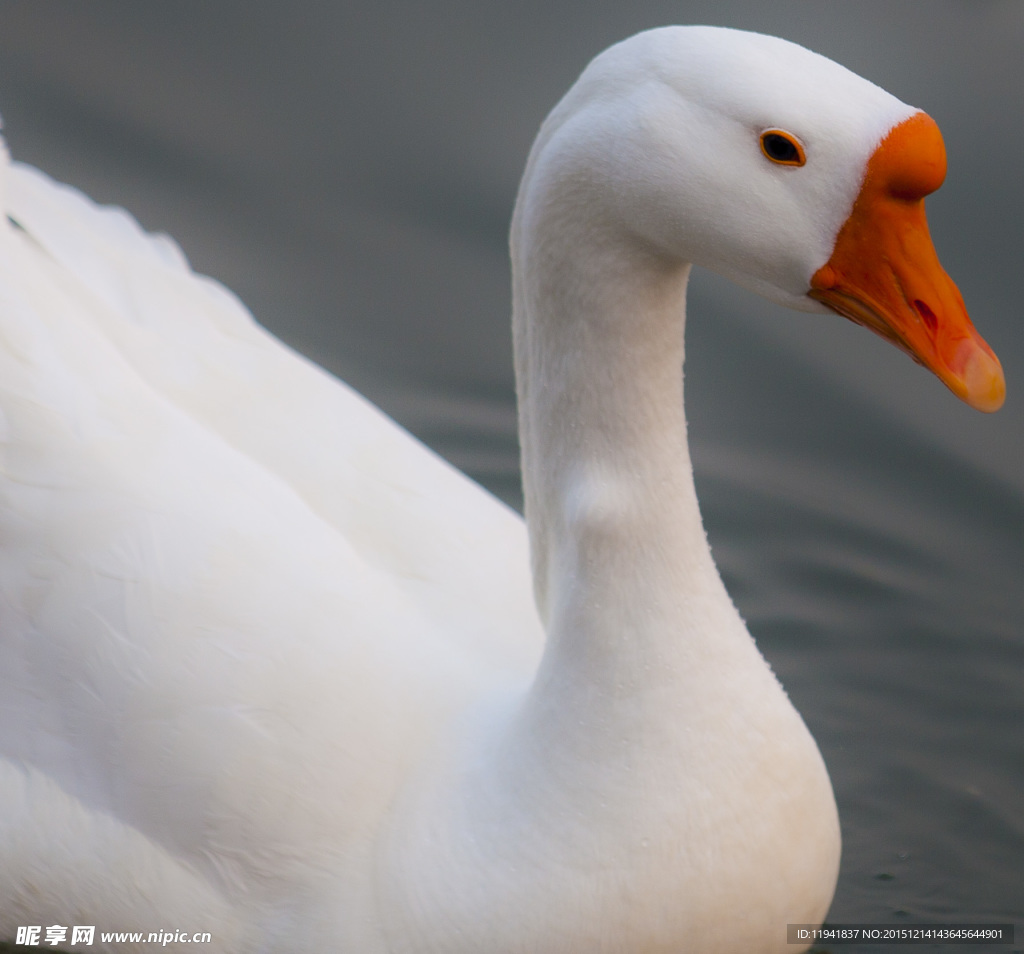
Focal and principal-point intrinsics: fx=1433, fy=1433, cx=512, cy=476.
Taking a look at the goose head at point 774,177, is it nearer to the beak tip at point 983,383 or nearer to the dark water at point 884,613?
the beak tip at point 983,383

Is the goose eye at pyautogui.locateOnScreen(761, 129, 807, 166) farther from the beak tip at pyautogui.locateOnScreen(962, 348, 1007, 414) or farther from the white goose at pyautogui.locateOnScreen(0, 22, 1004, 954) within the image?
the beak tip at pyautogui.locateOnScreen(962, 348, 1007, 414)

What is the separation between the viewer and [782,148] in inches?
77.7

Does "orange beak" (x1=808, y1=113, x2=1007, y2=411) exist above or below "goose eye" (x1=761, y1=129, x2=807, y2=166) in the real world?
below

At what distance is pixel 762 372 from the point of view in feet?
16.2

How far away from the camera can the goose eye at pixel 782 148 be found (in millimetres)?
1954

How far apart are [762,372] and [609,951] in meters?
2.85

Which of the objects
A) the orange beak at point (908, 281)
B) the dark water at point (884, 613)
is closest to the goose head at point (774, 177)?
the orange beak at point (908, 281)

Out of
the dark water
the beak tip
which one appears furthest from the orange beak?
the dark water

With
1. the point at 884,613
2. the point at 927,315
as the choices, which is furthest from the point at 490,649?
the point at 884,613

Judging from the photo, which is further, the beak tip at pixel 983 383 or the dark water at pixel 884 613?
the dark water at pixel 884 613

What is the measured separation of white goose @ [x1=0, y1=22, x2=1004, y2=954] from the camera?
2.08 meters

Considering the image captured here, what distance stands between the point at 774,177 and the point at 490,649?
125 cm

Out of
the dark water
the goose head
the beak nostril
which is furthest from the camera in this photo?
the dark water

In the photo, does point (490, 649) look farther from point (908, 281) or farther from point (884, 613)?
point (884, 613)
